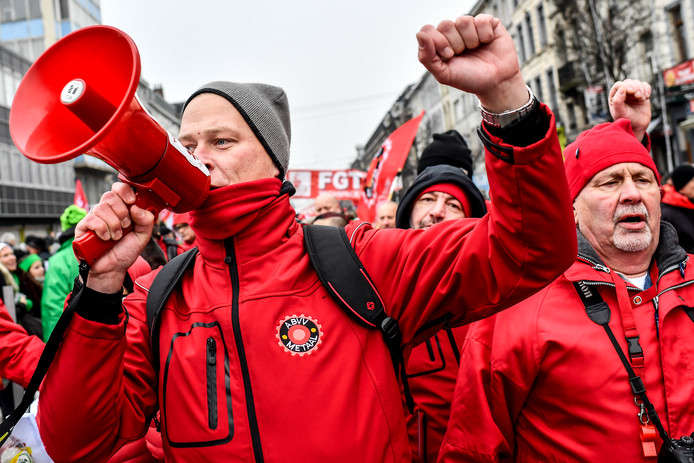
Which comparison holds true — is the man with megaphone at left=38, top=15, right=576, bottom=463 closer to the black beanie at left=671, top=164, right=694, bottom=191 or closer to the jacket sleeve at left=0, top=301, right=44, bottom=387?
the jacket sleeve at left=0, top=301, right=44, bottom=387

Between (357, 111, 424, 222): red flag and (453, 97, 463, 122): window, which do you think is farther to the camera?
(453, 97, 463, 122): window

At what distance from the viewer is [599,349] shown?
1.96 meters

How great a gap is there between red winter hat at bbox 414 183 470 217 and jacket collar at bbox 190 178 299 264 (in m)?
1.68

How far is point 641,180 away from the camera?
7.57ft

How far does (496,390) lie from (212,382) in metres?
1.06

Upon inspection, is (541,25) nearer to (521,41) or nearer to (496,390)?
(521,41)

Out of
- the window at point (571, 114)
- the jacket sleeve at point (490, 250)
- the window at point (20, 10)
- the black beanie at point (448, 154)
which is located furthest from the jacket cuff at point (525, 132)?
the window at point (20, 10)

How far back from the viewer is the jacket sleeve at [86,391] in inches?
53.1

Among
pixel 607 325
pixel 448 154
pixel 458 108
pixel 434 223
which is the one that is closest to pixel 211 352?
pixel 607 325

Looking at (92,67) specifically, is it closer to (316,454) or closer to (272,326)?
(272,326)

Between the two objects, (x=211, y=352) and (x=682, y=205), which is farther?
(x=682, y=205)

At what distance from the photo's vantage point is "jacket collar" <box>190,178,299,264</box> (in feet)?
5.04

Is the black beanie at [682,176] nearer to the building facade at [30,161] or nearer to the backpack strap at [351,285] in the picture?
the backpack strap at [351,285]

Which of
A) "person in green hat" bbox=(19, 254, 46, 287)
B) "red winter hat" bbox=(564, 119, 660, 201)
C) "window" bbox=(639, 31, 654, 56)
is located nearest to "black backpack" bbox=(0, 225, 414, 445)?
"red winter hat" bbox=(564, 119, 660, 201)
